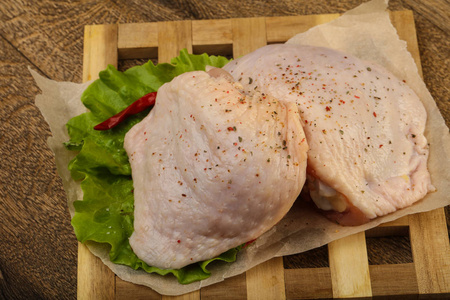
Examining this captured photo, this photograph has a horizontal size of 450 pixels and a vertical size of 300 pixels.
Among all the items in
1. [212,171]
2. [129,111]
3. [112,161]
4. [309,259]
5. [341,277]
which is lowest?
[309,259]

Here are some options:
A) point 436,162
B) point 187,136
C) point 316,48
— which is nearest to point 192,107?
point 187,136

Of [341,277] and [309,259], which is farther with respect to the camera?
[309,259]

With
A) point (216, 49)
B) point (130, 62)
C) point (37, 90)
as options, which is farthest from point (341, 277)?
point (37, 90)

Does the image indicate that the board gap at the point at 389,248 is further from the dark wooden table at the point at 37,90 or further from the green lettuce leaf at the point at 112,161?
the green lettuce leaf at the point at 112,161

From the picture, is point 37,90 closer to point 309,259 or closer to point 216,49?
point 216,49

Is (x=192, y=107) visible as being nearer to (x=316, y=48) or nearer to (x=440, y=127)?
(x=316, y=48)
